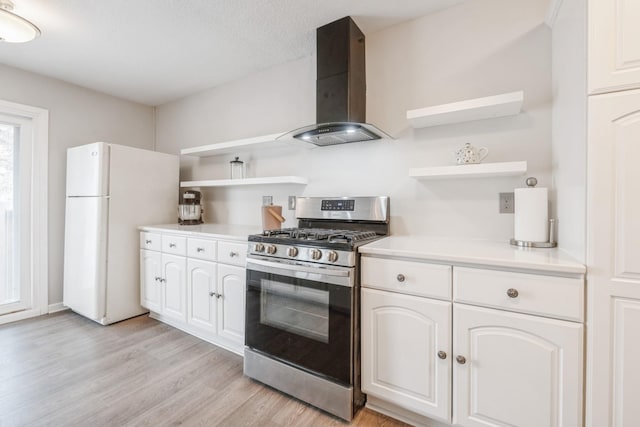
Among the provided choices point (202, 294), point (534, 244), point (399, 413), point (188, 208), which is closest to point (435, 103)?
point (534, 244)

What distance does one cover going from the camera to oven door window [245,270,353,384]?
5.07ft

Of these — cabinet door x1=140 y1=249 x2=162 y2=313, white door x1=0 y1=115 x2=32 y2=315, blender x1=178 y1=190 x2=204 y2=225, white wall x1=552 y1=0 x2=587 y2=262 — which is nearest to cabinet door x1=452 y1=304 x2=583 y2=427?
white wall x1=552 y1=0 x2=587 y2=262

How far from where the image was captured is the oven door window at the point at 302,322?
154 centimetres

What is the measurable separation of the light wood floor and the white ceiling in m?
2.37

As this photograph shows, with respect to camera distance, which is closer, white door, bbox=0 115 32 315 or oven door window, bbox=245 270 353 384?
oven door window, bbox=245 270 353 384

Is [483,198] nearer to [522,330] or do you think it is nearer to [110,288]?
[522,330]

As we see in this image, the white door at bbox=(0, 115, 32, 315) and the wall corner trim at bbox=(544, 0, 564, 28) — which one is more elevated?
the wall corner trim at bbox=(544, 0, 564, 28)

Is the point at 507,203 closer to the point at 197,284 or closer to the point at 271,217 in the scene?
the point at 271,217

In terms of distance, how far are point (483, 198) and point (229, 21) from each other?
2067 millimetres

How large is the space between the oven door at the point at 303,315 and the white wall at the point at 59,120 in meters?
2.48

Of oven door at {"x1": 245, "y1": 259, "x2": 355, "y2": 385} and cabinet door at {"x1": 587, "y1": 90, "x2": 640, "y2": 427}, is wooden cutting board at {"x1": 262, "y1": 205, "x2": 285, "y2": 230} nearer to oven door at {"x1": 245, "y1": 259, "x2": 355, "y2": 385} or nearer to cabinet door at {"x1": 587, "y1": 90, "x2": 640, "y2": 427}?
oven door at {"x1": 245, "y1": 259, "x2": 355, "y2": 385}

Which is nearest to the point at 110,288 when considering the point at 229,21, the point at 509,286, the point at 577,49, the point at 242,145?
the point at 242,145

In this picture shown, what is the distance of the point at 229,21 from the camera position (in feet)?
6.71

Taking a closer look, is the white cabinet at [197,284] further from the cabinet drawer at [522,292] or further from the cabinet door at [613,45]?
the cabinet door at [613,45]
